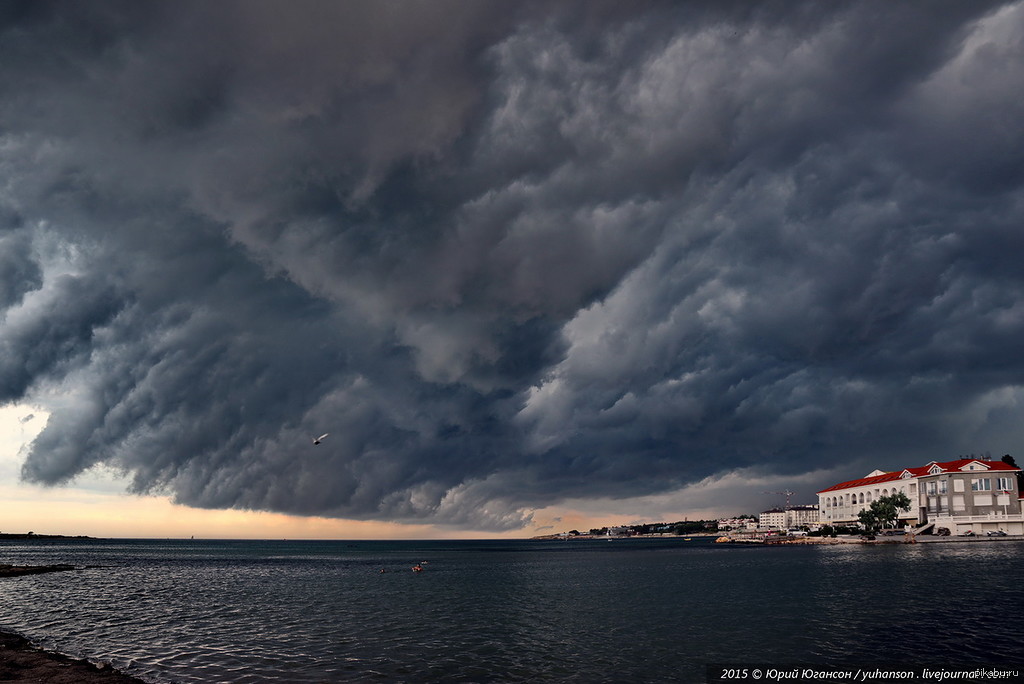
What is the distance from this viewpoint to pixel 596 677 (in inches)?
1350

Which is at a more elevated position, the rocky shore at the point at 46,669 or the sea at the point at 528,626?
the rocky shore at the point at 46,669

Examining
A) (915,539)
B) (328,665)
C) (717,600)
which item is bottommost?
(915,539)

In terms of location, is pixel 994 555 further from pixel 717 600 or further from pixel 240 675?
pixel 240 675

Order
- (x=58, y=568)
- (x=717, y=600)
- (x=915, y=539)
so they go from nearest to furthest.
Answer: (x=717, y=600) < (x=58, y=568) < (x=915, y=539)

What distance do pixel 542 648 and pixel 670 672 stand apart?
10.6 metres

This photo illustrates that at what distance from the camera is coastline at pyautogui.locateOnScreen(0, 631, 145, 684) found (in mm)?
31094

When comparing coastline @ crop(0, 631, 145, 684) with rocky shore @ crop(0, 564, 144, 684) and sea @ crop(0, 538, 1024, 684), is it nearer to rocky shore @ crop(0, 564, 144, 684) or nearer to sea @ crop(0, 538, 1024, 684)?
rocky shore @ crop(0, 564, 144, 684)

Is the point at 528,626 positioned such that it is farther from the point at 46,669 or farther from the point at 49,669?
the point at 46,669

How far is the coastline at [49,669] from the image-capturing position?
3109 cm

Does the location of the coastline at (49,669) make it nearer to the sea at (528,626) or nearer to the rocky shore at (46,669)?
the rocky shore at (46,669)

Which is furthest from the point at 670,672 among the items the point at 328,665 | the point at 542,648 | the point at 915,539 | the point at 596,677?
the point at 915,539

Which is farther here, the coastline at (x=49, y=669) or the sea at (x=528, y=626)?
the sea at (x=528, y=626)

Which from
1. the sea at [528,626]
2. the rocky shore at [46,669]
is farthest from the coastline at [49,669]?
the sea at [528,626]

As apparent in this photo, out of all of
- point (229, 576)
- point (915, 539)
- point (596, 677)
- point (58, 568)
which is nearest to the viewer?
point (596, 677)
